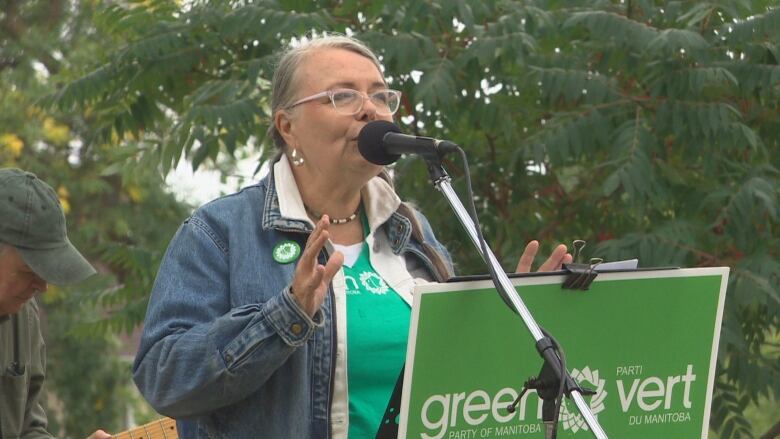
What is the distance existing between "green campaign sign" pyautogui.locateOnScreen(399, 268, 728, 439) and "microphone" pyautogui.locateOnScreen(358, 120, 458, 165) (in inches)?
17.0

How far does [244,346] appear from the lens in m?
2.98

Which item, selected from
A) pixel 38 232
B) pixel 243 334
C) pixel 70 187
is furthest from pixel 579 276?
pixel 70 187

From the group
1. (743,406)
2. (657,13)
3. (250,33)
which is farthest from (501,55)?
A: (743,406)

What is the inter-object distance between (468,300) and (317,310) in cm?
39

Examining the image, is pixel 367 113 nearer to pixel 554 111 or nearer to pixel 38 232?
pixel 38 232

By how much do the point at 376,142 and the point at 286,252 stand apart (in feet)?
1.19

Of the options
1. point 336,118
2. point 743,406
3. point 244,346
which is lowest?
point 743,406

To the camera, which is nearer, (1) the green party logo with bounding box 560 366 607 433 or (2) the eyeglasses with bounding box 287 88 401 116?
(1) the green party logo with bounding box 560 366 607 433

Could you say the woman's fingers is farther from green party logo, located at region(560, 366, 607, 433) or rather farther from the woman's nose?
the woman's nose

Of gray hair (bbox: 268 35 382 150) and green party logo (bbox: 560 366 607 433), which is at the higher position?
gray hair (bbox: 268 35 382 150)

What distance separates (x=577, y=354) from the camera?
2.94 meters

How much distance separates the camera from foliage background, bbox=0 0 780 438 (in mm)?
5105

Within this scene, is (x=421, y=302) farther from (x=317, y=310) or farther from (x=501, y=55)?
(x=501, y=55)

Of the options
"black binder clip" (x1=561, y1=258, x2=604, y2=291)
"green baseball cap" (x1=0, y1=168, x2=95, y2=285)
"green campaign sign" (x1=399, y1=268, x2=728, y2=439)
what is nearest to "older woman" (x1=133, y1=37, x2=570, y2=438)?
"green campaign sign" (x1=399, y1=268, x2=728, y2=439)
